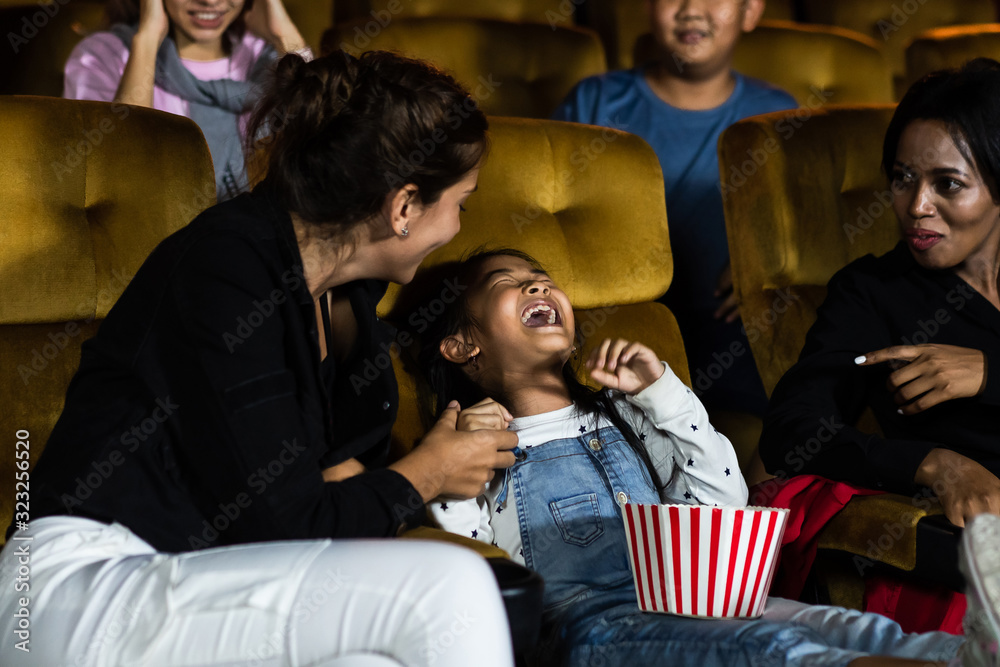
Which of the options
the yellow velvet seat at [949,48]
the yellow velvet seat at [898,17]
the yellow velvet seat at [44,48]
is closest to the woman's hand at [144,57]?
the yellow velvet seat at [44,48]

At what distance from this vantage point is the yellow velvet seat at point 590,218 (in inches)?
66.7

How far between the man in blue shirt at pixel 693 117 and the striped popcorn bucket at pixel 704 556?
3.22 feet

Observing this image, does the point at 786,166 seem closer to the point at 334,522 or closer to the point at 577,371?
the point at 577,371

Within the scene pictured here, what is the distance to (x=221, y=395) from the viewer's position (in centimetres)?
96

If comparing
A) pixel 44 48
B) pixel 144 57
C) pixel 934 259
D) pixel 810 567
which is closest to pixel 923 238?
pixel 934 259

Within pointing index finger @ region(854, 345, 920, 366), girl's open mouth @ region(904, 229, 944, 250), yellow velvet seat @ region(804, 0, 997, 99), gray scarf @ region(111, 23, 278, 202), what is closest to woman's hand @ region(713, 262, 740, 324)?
girl's open mouth @ region(904, 229, 944, 250)

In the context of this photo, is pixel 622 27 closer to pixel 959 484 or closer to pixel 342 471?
pixel 959 484

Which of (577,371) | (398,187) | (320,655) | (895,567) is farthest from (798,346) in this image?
(320,655)

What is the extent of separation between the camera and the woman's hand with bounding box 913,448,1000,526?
122 centimetres

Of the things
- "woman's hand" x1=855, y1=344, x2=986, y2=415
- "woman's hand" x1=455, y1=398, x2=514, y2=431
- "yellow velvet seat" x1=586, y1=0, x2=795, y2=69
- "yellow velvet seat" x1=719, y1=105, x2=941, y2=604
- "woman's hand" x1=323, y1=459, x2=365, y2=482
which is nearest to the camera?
"woman's hand" x1=323, y1=459, x2=365, y2=482

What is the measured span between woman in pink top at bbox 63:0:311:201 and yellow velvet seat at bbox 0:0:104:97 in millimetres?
329

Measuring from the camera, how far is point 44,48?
7.92 feet

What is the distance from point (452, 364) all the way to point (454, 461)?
1.34 ft

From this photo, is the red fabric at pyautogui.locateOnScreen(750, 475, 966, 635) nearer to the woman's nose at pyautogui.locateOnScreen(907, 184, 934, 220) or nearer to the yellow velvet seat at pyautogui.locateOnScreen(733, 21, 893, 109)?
the woman's nose at pyautogui.locateOnScreen(907, 184, 934, 220)
